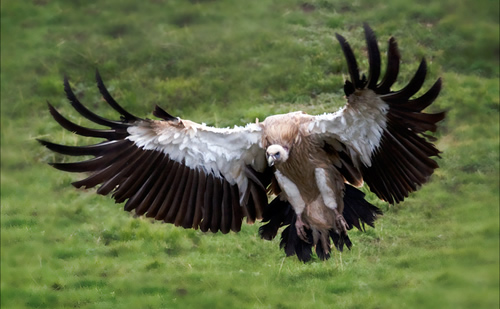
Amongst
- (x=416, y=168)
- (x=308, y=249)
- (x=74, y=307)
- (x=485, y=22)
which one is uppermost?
(x=485, y=22)

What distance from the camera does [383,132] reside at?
591 centimetres

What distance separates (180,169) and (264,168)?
723 millimetres

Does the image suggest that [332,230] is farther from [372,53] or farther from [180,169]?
[372,53]

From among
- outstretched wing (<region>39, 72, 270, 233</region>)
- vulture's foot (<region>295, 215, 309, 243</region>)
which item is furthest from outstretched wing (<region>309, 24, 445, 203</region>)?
outstretched wing (<region>39, 72, 270, 233</region>)

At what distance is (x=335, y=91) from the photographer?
10.0 meters

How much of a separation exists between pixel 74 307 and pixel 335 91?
450 centimetres

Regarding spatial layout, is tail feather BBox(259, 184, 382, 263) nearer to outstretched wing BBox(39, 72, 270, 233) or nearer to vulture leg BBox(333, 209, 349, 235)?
vulture leg BBox(333, 209, 349, 235)

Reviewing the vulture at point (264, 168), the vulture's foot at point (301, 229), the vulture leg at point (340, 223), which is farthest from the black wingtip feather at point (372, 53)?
the vulture's foot at point (301, 229)

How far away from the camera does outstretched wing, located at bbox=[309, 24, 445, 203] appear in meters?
5.42

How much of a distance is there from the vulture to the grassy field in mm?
1085

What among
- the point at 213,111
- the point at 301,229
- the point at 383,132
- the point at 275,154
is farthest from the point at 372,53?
the point at 213,111

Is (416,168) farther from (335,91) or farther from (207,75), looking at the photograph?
(207,75)

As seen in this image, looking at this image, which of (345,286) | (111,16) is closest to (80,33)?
(111,16)

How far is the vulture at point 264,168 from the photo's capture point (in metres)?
6.02
